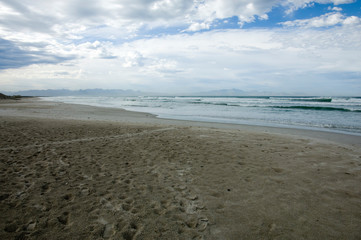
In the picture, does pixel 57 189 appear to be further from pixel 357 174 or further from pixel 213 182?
pixel 357 174

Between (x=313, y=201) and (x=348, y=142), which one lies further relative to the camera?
(x=348, y=142)

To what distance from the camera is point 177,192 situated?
167 inches

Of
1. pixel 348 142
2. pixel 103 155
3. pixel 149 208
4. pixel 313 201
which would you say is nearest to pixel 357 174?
pixel 313 201

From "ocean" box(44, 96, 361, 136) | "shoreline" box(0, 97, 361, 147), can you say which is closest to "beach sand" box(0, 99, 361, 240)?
"shoreline" box(0, 97, 361, 147)

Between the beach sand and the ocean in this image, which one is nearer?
the beach sand

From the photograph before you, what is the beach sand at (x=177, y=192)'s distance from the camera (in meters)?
3.12

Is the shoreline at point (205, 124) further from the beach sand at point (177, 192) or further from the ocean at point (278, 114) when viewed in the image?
the beach sand at point (177, 192)

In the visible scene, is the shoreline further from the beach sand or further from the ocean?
the beach sand

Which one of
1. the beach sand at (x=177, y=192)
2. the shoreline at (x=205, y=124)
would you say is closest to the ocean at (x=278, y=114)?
the shoreline at (x=205, y=124)

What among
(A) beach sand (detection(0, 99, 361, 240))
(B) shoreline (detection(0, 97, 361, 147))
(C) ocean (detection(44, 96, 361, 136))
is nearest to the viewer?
(A) beach sand (detection(0, 99, 361, 240))

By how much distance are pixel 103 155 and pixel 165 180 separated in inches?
109

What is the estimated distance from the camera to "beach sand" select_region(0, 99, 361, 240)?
3.12 metres

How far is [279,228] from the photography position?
3188 mm

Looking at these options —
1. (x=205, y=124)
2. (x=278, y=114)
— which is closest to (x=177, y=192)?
(x=205, y=124)
